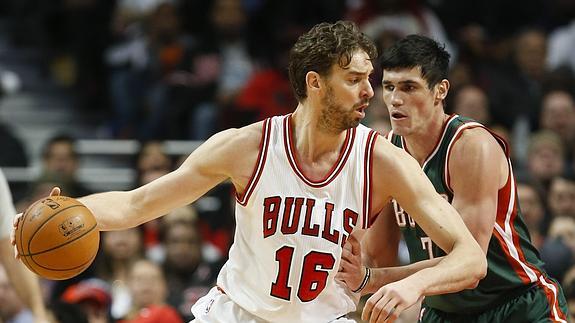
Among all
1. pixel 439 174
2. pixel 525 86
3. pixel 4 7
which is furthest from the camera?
pixel 4 7

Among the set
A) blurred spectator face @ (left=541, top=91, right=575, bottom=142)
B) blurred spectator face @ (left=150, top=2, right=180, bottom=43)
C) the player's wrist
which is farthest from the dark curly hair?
blurred spectator face @ (left=150, top=2, right=180, bottom=43)

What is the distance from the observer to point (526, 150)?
1255cm

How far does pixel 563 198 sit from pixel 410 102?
15.9ft

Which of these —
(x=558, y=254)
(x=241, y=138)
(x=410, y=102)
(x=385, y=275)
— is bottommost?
(x=558, y=254)

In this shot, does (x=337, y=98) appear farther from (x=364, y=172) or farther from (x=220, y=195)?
(x=220, y=195)

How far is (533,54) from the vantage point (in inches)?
525

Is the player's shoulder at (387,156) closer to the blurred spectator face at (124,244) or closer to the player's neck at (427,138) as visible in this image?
the player's neck at (427,138)

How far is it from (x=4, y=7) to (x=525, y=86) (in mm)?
7223

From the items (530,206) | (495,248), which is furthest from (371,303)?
(530,206)

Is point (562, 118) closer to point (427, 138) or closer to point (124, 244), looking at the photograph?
point (124, 244)

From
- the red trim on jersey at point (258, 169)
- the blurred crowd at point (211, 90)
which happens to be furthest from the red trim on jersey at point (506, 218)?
the blurred crowd at point (211, 90)

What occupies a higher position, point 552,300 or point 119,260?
point 552,300

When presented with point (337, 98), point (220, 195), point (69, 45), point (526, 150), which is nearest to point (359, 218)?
point (337, 98)

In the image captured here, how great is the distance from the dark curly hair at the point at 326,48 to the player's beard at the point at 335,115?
0.13 m
